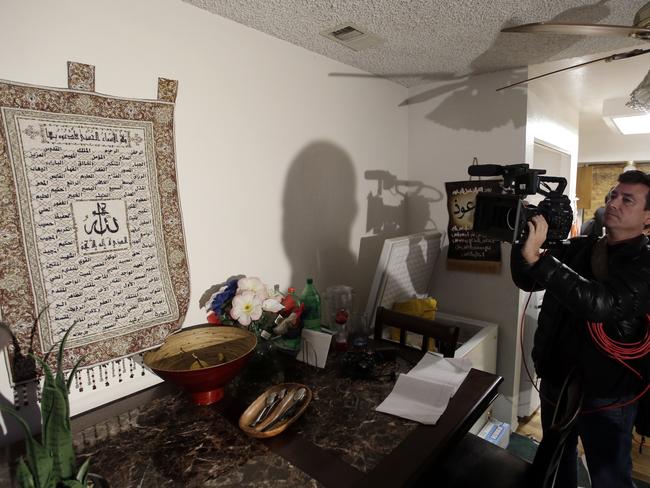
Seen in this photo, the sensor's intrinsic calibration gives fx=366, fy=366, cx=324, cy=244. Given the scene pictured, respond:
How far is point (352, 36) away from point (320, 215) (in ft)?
2.77

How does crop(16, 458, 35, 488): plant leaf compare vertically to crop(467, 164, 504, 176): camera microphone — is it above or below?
below

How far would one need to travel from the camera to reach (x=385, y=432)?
1015 millimetres

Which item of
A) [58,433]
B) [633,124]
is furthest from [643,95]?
[633,124]

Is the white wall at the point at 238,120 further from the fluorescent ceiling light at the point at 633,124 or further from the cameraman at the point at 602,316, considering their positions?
the fluorescent ceiling light at the point at 633,124

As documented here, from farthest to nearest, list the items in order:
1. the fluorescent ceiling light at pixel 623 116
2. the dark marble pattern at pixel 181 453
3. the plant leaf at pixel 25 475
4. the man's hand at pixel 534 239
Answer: the fluorescent ceiling light at pixel 623 116, the man's hand at pixel 534 239, the dark marble pattern at pixel 181 453, the plant leaf at pixel 25 475

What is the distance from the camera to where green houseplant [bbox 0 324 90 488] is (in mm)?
701

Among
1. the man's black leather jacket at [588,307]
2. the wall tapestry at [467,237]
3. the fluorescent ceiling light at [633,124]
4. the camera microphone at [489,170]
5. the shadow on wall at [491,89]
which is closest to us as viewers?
the man's black leather jacket at [588,307]

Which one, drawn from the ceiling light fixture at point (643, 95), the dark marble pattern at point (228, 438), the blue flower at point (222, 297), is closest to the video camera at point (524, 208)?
the ceiling light fixture at point (643, 95)

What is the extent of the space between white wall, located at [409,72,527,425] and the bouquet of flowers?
139 cm

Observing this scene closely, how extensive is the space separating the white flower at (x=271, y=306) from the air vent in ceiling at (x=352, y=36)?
118 cm

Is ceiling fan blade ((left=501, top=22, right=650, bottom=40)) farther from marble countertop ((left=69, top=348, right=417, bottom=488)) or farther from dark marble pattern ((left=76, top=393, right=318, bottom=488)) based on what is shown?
dark marble pattern ((left=76, top=393, right=318, bottom=488))

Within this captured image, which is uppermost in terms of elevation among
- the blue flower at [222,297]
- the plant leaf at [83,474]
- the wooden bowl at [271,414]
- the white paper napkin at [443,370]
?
the blue flower at [222,297]

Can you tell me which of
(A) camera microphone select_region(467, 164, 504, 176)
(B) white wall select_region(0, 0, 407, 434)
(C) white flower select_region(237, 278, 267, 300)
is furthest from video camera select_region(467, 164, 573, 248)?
(C) white flower select_region(237, 278, 267, 300)

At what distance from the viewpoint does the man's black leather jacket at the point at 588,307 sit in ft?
3.92
